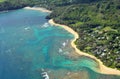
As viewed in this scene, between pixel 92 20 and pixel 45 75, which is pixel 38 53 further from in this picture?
pixel 92 20

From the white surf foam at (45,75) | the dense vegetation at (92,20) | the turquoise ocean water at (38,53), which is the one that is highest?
the dense vegetation at (92,20)

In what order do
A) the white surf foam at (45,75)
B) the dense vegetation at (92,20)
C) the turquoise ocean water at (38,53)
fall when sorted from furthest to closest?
the dense vegetation at (92,20), the turquoise ocean water at (38,53), the white surf foam at (45,75)

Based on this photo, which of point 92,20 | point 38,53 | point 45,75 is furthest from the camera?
point 92,20

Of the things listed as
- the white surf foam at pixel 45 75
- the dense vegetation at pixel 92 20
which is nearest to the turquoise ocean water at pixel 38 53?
the white surf foam at pixel 45 75

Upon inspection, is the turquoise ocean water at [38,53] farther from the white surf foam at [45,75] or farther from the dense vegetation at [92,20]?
the dense vegetation at [92,20]

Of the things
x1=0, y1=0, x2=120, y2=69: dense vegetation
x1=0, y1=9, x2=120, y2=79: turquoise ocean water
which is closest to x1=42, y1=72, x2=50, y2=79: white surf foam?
x1=0, y1=9, x2=120, y2=79: turquoise ocean water

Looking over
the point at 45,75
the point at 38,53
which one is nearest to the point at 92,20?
the point at 38,53
